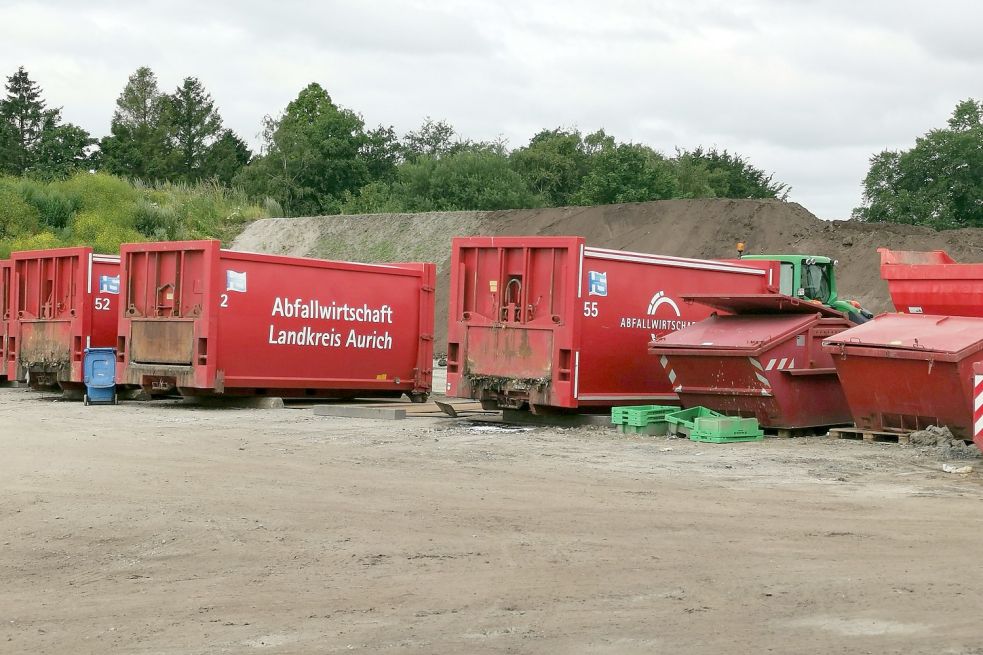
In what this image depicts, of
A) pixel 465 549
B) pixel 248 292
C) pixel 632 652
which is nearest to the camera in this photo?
pixel 632 652

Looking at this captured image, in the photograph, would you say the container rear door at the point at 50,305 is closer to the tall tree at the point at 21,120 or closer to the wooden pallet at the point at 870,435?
the wooden pallet at the point at 870,435

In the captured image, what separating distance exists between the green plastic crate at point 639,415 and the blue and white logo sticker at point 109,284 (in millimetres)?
10440

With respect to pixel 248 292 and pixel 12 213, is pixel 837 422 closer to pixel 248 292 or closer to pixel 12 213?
pixel 248 292

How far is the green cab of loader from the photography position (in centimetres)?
1994

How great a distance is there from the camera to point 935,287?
1670 centimetres

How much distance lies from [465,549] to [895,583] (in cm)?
262

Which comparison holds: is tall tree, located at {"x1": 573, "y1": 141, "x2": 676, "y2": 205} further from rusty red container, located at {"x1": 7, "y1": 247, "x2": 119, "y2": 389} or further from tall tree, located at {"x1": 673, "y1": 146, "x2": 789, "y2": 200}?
rusty red container, located at {"x1": 7, "y1": 247, "x2": 119, "y2": 389}

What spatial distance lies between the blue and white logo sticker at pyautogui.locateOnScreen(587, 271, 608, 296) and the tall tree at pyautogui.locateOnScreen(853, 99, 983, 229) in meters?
40.5

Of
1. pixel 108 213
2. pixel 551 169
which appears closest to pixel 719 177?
pixel 551 169

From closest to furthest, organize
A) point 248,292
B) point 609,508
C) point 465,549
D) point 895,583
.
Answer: point 895,583
point 465,549
point 609,508
point 248,292

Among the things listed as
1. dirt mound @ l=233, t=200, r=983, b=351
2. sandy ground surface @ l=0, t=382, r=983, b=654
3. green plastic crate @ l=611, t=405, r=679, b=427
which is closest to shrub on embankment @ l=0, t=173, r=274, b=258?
dirt mound @ l=233, t=200, r=983, b=351

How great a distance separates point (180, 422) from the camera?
17.2 m

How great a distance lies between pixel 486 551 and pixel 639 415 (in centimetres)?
787

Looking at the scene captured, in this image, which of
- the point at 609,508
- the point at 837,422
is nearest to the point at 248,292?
the point at 837,422
